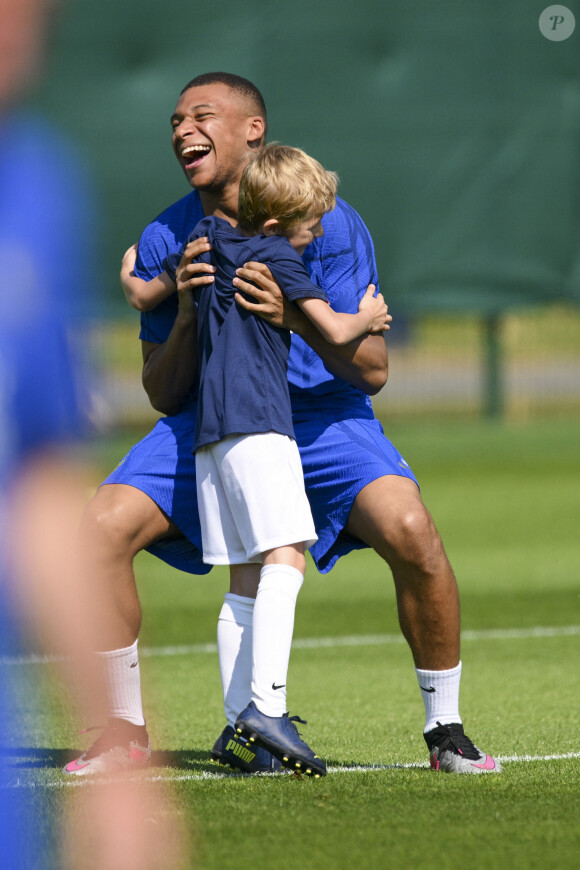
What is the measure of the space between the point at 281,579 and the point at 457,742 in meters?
0.60

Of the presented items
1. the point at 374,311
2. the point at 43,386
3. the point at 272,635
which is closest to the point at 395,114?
the point at 374,311

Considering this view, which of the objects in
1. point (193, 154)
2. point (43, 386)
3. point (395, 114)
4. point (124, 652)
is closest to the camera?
point (43, 386)

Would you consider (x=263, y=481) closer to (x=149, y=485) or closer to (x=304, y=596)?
(x=149, y=485)

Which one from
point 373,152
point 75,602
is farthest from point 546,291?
point 75,602

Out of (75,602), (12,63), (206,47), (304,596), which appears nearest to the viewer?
(12,63)

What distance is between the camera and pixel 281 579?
10.4 ft

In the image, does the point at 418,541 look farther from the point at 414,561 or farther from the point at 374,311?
the point at 374,311

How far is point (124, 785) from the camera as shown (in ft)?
4.68

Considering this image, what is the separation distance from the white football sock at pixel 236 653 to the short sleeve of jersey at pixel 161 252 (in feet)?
2.60

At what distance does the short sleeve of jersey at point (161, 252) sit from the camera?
3.70 meters

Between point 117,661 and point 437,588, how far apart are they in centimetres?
81

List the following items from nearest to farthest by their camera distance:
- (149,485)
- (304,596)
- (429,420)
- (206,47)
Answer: (149,485), (206,47), (304,596), (429,420)

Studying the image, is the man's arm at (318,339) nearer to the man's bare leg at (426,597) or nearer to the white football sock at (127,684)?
the man's bare leg at (426,597)

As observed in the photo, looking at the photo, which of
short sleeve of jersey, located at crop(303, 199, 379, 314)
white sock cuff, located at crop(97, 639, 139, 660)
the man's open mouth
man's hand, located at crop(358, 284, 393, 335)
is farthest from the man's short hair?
white sock cuff, located at crop(97, 639, 139, 660)
